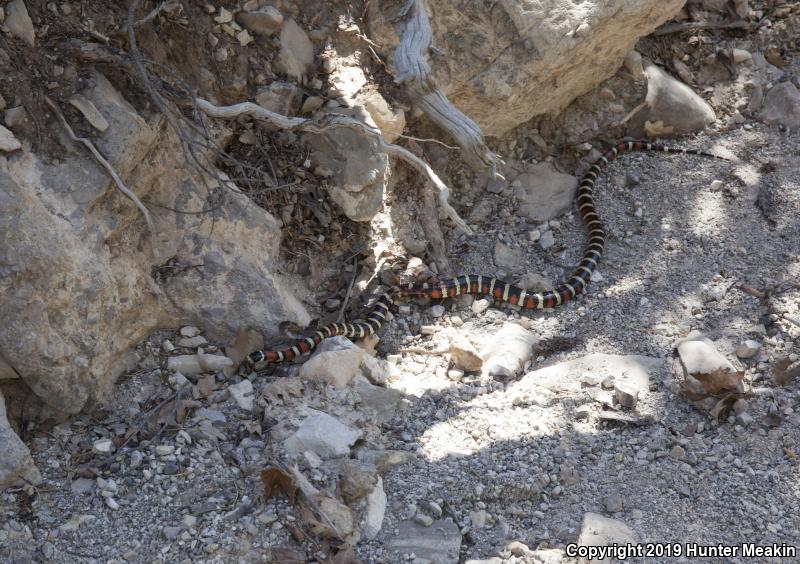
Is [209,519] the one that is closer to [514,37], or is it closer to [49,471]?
[49,471]

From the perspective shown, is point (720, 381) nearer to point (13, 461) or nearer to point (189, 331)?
point (189, 331)

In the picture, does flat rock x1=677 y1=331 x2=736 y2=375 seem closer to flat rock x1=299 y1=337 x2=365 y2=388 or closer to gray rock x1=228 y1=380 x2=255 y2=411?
flat rock x1=299 y1=337 x2=365 y2=388

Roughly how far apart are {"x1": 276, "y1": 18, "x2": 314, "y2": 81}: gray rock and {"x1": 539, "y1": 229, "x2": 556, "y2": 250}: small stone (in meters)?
2.81

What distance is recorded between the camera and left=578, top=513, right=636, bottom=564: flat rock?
13.9 ft

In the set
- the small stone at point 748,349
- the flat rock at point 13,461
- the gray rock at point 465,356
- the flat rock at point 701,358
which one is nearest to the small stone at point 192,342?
the flat rock at point 13,461

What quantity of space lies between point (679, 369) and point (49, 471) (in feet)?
13.3

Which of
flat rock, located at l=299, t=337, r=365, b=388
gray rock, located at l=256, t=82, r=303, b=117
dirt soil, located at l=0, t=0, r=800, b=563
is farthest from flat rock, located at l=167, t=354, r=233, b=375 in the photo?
gray rock, located at l=256, t=82, r=303, b=117

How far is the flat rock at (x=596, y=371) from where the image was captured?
5520 millimetres

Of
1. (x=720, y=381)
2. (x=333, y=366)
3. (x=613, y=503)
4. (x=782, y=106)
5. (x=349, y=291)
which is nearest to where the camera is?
(x=613, y=503)

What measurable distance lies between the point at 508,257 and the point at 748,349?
100 inches

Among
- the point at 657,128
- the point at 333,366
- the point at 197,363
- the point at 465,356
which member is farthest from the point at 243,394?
the point at 657,128

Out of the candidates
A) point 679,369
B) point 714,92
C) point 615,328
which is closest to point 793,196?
point 714,92

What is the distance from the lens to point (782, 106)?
8484mm

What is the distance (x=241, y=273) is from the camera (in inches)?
233
